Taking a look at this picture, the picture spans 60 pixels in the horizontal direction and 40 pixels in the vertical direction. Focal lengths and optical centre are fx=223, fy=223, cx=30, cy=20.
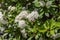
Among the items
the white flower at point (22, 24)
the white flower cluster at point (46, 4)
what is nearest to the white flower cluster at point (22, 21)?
the white flower at point (22, 24)

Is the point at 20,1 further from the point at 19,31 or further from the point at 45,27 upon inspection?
the point at 45,27

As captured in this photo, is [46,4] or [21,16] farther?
[21,16]

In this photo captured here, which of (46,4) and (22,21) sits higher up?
(46,4)

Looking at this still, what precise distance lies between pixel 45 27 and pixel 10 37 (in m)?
0.64

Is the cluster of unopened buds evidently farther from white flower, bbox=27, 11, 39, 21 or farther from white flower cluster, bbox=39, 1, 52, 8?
white flower cluster, bbox=39, 1, 52, 8

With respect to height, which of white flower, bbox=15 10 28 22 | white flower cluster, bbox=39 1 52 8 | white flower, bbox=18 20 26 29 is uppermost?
white flower cluster, bbox=39 1 52 8

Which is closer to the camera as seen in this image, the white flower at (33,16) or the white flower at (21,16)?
the white flower at (33,16)

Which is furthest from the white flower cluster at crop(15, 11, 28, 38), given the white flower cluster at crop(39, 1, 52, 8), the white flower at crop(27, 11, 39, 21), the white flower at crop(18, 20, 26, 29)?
the white flower cluster at crop(39, 1, 52, 8)

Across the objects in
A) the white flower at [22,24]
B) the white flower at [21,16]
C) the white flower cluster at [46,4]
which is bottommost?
the white flower at [22,24]

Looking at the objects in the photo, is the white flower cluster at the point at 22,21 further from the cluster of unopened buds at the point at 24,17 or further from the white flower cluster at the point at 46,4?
the white flower cluster at the point at 46,4

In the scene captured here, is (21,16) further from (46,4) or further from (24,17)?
(46,4)

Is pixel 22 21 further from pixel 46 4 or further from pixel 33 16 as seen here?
→ pixel 46 4

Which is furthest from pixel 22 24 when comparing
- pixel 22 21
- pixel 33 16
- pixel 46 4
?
pixel 46 4

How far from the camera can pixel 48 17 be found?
3000mm
